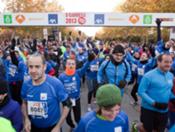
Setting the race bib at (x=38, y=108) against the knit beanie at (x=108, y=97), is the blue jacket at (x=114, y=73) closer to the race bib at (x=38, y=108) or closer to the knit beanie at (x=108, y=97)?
the race bib at (x=38, y=108)

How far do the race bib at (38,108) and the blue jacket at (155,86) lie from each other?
1783mm

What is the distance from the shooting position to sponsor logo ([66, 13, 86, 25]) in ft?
82.8

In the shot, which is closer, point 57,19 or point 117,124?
point 117,124

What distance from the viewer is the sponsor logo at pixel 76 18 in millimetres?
25250

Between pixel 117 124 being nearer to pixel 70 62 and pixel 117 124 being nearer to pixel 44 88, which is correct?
pixel 44 88

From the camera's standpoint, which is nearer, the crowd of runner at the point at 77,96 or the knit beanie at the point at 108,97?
the knit beanie at the point at 108,97

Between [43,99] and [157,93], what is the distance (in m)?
2.06

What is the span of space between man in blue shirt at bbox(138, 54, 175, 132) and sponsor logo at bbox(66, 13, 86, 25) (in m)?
20.0

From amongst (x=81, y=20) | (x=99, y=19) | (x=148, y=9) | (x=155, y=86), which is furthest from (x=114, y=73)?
(x=148, y=9)

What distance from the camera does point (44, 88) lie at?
4129 mm

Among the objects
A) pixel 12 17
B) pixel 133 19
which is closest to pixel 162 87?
pixel 133 19

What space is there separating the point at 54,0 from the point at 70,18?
36202 millimetres

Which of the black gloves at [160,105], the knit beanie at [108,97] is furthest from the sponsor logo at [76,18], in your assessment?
the knit beanie at [108,97]

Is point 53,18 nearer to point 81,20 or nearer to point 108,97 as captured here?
point 81,20
